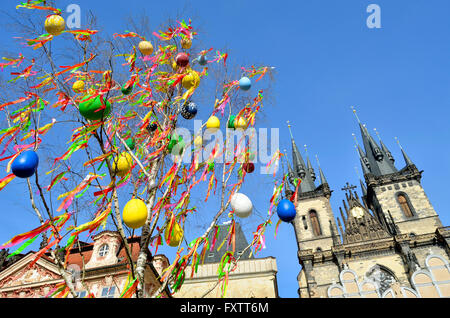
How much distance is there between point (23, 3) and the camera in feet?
11.2

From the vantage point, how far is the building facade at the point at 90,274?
1077 cm

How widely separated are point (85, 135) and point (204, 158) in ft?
6.03

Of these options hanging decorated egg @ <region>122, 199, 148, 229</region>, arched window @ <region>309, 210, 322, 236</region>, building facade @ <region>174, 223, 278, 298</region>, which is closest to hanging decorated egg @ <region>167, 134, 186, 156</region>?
hanging decorated egg @ <region>122, 199, 148, 229</region>

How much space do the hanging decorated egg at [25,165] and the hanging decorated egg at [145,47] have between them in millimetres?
2355

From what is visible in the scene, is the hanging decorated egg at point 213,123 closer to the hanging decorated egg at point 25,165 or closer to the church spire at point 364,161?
the hanging decorated egg at point 25,165

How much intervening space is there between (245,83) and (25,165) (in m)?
3.34

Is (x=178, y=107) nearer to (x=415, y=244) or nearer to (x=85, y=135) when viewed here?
(x=85, y=135)

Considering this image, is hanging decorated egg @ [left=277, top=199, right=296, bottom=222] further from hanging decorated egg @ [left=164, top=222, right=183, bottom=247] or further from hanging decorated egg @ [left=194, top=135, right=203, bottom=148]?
hanging decorated egg @ [left=194, top=135, right=203, bottom=148]

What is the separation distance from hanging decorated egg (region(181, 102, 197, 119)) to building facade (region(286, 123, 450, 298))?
823 inches

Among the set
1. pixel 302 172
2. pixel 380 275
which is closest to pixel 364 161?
pixel 302 172

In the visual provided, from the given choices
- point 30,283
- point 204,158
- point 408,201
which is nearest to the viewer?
point 204,158

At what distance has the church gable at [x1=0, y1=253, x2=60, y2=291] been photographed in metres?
11.6

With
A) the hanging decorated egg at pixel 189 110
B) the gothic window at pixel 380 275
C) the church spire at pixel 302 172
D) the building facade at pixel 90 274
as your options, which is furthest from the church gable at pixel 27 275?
the church spire at pixel 302 172
